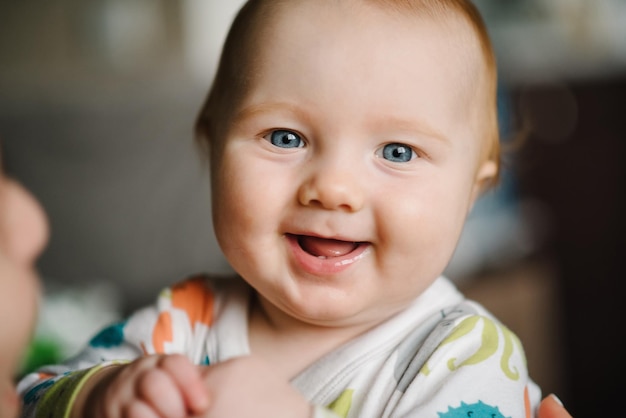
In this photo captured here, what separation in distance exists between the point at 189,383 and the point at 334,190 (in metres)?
0.24

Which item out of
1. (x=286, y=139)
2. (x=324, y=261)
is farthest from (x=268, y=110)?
(x=324, y=261)

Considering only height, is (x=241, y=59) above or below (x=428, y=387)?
above

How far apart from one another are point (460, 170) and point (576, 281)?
7.60 feet

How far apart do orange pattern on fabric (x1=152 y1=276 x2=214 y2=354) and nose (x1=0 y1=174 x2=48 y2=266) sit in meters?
0.43

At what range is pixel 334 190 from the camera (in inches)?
26.0

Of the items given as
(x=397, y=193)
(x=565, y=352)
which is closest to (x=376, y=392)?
(x=397, y=193)

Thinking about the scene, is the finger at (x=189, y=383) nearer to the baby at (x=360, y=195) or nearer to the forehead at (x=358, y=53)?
the baby at (x=360, y=195)

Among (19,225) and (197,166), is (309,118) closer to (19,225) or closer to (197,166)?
(19,225)

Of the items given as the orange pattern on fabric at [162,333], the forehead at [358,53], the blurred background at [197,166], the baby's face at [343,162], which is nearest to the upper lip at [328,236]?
the baby's face at [343,162]

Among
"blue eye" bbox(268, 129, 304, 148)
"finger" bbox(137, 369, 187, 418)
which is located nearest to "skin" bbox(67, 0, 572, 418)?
"blue eye" bbox(268, 129, 304, 148)

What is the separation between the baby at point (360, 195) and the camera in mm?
674

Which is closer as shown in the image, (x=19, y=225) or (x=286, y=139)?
(x=19, y=225)

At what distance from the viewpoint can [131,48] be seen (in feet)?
11.2

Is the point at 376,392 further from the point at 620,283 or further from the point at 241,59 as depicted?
the point at 620,283
